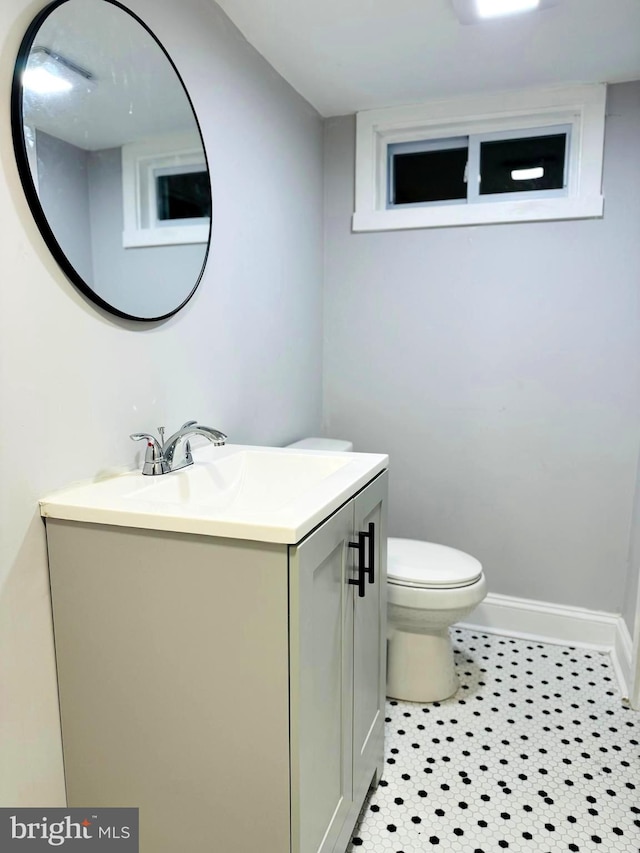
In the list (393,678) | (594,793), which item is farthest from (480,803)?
(393,678)

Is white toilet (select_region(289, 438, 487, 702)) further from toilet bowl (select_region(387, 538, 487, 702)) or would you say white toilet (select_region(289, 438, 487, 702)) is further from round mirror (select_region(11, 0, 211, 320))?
round mirror (select_region(11, 0, 211, 320))

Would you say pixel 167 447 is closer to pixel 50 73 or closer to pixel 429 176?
pixel 50 73

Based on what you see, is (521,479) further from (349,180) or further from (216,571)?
(216,571)

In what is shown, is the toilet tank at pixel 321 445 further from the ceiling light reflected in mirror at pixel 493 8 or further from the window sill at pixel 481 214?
the ceiling light reflected in mirror at pixel 493 8

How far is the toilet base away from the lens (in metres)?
2.00

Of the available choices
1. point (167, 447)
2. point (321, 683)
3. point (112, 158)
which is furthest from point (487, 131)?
point (321, 683)

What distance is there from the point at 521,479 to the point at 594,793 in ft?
3.81

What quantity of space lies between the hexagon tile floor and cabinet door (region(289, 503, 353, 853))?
1.01ft

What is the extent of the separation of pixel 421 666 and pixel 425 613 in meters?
0.23

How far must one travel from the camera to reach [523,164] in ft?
7.84

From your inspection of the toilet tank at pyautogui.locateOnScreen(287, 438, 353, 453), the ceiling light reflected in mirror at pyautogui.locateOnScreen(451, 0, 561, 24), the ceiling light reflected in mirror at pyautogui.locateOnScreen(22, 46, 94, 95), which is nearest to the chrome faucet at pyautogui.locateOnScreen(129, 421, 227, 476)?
the ceiling light reflected in mirror at pyautogui.locateOnScreen(22, 46, 94, 95)

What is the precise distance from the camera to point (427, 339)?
2.52 meters

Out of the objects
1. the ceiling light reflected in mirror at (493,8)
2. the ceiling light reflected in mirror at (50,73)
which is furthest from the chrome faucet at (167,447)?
the ceiling light reflected in mirror at (493,8)

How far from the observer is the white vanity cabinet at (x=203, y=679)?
1.00 meters
